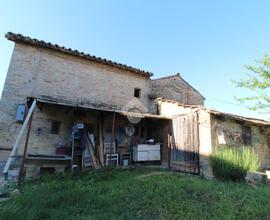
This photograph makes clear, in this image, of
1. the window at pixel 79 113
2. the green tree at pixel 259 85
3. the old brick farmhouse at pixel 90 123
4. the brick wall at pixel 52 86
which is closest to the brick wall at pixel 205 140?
the old brick farmhouse at pixel 90 123

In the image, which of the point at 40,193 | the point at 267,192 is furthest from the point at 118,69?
the point at 267,192

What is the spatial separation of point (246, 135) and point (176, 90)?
6422 mm

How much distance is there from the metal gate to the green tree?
5191 mm

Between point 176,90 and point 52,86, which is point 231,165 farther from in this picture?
point 176,90

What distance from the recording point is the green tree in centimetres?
1228

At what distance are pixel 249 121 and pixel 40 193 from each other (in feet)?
29.4

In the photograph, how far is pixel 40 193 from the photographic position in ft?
15.9

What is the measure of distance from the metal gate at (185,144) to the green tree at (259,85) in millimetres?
5191

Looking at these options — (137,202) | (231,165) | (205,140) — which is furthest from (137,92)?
(137,202)

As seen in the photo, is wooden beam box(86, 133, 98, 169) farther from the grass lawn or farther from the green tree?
the green tree

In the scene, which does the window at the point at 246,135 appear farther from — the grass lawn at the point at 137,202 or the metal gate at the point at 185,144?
the grass lawn at the point at 137,202

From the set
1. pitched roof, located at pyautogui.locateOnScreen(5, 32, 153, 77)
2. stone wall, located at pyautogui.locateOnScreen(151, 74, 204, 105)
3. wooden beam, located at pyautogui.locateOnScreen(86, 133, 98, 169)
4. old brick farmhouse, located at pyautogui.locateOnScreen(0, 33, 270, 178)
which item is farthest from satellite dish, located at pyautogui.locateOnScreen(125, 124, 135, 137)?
pitched roof, located at pyautogui.locateOnScreen(5, 32, 153, 77)

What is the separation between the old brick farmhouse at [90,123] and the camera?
8.37 m

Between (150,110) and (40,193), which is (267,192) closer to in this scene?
(40,193)
